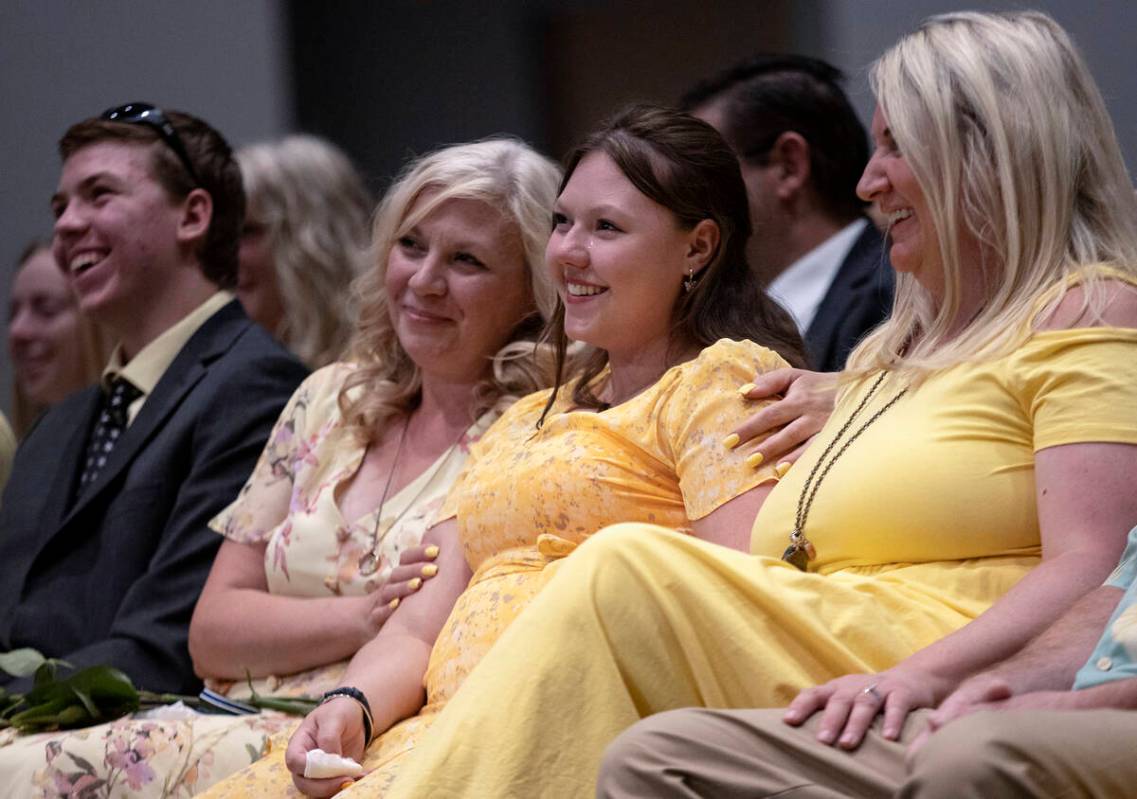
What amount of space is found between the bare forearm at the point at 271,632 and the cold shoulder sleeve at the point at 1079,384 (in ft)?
4.00

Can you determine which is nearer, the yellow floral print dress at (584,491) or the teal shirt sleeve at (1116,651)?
the teal shirt sleeve at (1116,651)

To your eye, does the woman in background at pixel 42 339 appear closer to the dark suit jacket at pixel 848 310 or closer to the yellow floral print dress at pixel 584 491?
the dark suit jacket at pixel 848 310

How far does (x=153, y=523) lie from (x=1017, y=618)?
1.96m

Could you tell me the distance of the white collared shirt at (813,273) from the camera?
12.8ft

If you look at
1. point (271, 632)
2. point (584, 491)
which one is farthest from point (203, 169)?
point (584, 491)

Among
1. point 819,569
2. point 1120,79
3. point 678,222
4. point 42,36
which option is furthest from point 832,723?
point 42,36

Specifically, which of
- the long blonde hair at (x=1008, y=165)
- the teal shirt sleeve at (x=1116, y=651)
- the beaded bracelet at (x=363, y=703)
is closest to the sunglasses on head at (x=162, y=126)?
the beaded bracelet at (x=363, y=703)

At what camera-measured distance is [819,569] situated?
2.19 metres

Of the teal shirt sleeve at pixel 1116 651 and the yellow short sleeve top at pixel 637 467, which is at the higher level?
the teal shirt sleeve at pixel 1116 651

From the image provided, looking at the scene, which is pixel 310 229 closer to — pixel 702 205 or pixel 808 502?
pixel 702 205

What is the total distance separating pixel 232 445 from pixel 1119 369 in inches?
74.5

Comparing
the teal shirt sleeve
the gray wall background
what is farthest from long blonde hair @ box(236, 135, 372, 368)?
the teal shirt sleeve

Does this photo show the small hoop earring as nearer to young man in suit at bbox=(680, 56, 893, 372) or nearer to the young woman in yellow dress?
the young woman in yellow dress

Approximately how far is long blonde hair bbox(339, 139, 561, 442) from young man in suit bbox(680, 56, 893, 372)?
101 centimetres
